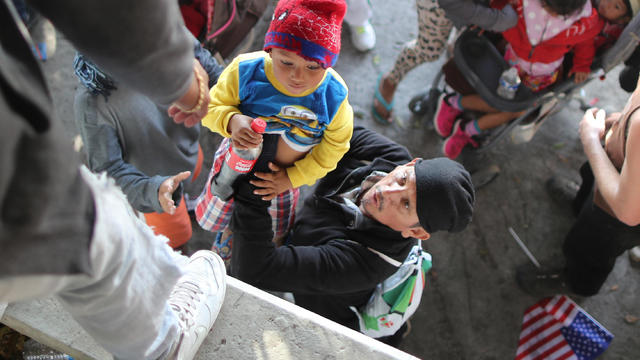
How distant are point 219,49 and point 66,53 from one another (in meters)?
2.13

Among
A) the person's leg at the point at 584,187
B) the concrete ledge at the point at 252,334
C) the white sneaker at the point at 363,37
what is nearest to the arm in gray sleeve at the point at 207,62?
the concrete ledge at the point at 252,334

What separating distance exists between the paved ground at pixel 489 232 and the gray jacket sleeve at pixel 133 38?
2.33m

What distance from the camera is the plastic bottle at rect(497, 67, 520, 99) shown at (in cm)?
301

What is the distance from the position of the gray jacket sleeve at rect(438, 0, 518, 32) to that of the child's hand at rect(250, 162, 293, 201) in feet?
5.54

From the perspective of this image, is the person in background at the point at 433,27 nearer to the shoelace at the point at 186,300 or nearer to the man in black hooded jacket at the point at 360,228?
the man in black hooded jacket at the point at 360,228

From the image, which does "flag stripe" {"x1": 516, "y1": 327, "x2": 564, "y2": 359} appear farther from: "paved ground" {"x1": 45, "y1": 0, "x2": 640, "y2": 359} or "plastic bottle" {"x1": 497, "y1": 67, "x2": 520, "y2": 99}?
"plastic bottle" {"x1": 497, "y1": 67, "x2": 520, "y2": 99}

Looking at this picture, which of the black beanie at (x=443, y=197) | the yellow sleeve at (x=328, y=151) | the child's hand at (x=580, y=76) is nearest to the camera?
the black beanie at (x=443, y=197)

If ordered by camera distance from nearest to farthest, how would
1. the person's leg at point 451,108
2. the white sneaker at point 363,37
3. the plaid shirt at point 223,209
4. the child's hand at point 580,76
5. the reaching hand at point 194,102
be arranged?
the reaching hand at point 194,102 < the plaid shirt at point 223,209 < the child's hand at point 580,76 < the person's leg at point 451,108 < the white sneaker at point 363,37

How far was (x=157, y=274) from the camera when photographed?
4.41 feet

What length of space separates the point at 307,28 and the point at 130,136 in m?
1.25

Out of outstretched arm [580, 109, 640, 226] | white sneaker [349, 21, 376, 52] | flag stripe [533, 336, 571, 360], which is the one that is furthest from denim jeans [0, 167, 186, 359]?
white sneaker [349, 21, 376, 52]

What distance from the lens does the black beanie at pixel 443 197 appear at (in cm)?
192

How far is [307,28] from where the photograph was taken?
A: 1689mm

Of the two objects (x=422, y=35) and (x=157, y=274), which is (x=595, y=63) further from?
(x=157, y=274)
